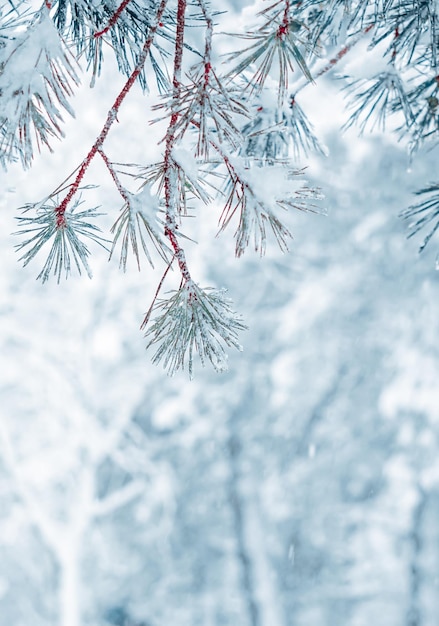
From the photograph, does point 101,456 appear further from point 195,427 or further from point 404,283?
point 404,283

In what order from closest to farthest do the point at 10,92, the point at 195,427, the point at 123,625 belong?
the point at 10,92
the point at 123,625
the point at 195,427

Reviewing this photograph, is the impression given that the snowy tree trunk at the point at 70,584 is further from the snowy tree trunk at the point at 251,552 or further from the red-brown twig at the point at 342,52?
the red-brown twig at the point at 342,52

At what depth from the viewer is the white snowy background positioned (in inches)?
130

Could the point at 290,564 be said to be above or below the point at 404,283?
below

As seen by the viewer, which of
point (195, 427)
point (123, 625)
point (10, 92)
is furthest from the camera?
point (195, 427)

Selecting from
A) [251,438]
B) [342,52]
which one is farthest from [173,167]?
[251,438]

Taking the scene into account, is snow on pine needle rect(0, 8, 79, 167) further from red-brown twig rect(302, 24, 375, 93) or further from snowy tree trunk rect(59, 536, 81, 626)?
snowy tree trunk rect(59, 536, 81, 626)

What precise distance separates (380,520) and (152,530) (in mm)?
1350

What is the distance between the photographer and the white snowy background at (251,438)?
3.29 m

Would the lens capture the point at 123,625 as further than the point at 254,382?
No

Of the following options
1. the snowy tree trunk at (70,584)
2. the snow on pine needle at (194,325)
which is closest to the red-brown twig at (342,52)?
the snow on pine needle at (194,325)

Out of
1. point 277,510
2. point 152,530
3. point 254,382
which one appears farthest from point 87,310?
point 277,510

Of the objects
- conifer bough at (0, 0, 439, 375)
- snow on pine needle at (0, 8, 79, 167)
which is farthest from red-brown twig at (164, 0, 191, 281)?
snow on pine needle at (0, 8, 79, 167)

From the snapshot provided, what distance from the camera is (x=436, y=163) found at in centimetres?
337
